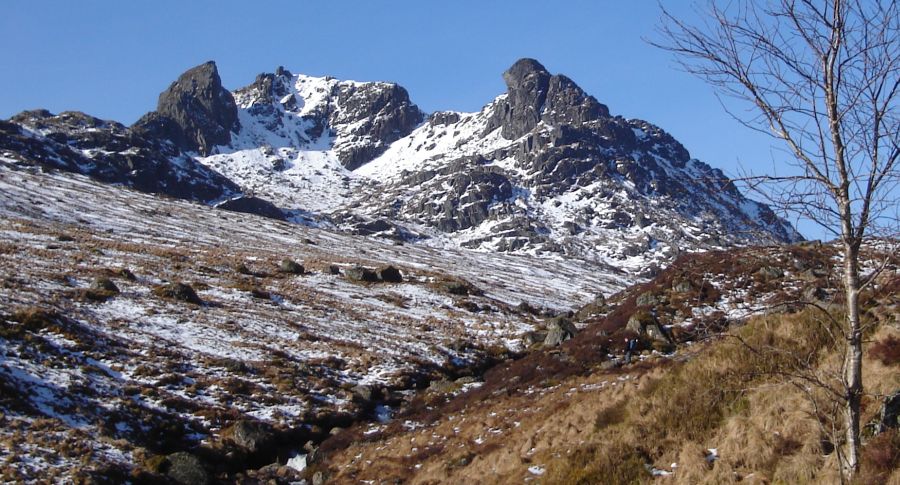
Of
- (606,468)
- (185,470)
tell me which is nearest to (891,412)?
(606,468)

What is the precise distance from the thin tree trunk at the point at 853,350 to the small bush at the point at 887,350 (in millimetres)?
5199

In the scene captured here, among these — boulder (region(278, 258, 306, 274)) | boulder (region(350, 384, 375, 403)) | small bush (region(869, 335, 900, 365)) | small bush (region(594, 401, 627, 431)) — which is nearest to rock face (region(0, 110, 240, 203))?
boulder (region(278, 258, 306, 274))

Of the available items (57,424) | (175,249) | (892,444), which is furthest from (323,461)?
(175,249)

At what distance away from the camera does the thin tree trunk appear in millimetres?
6422

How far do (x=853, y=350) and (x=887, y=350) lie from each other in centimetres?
A: 564

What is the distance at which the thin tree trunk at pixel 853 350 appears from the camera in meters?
6.42

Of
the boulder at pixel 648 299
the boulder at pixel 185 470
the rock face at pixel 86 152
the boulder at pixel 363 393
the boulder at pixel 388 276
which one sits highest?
the rock face at pixel 86 152

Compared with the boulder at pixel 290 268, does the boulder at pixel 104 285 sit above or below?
below

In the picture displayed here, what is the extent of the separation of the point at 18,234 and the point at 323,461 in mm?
49752

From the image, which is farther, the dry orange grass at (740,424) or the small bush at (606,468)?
the small bush at (606,468)

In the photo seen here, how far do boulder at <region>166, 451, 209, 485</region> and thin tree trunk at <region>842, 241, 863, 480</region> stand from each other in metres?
16.8

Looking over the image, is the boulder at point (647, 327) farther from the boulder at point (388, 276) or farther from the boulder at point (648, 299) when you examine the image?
the boulder at point (388, 276)

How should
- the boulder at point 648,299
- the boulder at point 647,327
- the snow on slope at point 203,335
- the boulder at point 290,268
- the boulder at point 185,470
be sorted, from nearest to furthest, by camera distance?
the boulder at point 185,470 → the snow on slope at point 203,335 → the boulder at point 647,327 → the boulder at point 648,299 → the boulder at point 290,268

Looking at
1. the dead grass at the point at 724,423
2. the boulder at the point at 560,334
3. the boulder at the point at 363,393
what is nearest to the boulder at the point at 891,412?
the dead grass at the point at 724,423
